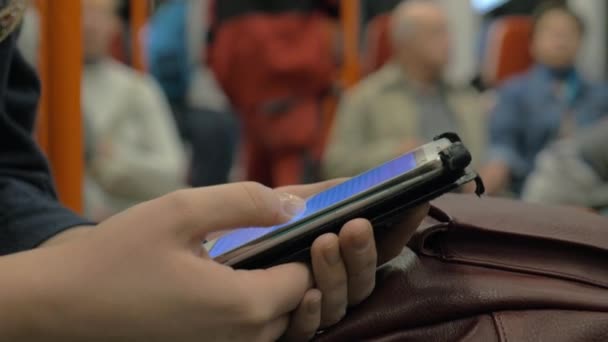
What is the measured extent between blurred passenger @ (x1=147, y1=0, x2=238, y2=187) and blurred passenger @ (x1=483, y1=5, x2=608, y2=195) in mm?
872

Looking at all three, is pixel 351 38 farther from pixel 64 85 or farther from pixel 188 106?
pixel 64 85

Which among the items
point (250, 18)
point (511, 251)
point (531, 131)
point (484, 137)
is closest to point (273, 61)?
point (250, 18)

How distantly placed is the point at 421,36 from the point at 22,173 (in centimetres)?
228

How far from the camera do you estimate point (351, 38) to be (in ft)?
11.8

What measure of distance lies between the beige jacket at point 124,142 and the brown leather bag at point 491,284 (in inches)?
63.6

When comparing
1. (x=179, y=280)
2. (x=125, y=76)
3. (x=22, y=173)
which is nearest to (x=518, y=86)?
(x=125, y=76)

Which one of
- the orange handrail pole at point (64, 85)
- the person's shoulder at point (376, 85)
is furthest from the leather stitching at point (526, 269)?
the person's shoulder at point (376, 85)

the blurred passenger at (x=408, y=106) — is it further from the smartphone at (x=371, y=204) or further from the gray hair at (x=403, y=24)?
the smartphone at (x=371, y=204)

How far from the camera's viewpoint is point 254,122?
10.2 feet

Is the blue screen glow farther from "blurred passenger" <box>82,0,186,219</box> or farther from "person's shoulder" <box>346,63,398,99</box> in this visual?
"person's shoulder" <box>346,63,398,99</box>

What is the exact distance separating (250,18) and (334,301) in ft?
8.22

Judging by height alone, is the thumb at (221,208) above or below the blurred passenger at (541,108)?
above

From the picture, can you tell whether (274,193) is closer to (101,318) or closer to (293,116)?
(101,318)

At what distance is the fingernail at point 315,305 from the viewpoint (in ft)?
1.84
